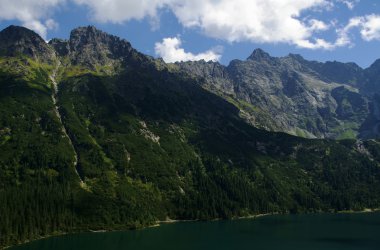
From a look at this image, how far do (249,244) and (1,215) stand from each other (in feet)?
355

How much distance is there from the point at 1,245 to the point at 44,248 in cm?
1943

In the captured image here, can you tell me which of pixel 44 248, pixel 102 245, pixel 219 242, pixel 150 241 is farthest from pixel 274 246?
pixel 44 248

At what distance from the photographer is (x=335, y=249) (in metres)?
181

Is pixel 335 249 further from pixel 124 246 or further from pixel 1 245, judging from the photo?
pixel 1 245

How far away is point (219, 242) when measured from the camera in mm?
195875

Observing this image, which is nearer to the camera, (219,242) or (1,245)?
(1,245)

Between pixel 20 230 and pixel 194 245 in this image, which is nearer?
pixel 194 245

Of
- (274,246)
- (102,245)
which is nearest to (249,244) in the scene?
(274,246)

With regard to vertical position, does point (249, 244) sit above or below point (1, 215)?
below

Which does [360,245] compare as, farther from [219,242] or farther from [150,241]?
[150,241]

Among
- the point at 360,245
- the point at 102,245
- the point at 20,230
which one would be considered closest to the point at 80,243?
the point at 102,245

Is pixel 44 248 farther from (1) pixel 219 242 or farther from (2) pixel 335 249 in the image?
(2) pixel 335 249

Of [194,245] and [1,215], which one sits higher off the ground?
[1,215]

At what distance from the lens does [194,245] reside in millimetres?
185125
